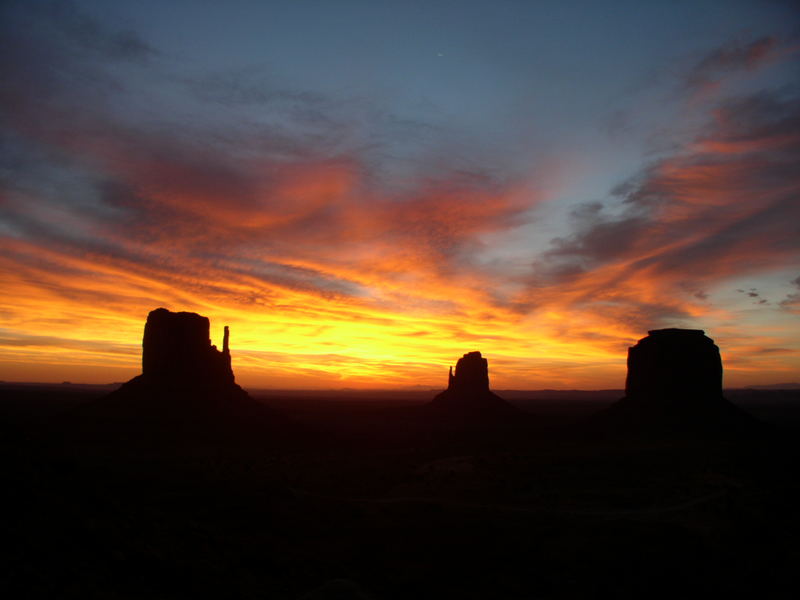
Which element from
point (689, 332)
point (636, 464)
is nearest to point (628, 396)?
point (689, 332)

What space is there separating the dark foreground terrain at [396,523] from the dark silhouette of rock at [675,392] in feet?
37.4

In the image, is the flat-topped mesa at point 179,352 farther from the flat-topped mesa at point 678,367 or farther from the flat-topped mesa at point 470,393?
the flat-topped mesa at point 678,367

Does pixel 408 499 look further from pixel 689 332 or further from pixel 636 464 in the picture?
pixel 689 332

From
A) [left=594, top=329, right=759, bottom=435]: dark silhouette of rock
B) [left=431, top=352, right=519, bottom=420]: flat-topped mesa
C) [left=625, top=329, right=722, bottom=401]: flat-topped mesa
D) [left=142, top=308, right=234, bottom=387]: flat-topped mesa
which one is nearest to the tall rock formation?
[left=142, top=308, right=234, bottom=387]: flat-topped mesa

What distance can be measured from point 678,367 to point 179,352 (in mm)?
67599

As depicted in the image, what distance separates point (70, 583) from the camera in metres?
13.3

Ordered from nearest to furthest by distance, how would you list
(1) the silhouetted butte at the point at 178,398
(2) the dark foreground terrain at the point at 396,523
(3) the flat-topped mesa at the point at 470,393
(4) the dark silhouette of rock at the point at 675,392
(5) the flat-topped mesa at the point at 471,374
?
(2) the dark foreground terrain at the point at 396,523 < (1) the silhouetted butte at the point at 178,398 < (4) the dark silhouette of rock at the point at 675,392 < (3) the flat-topped mesa at the point at 470,393 < (5) the flat-topped mesa at the point at 471,374

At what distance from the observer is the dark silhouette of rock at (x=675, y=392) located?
63250 mm

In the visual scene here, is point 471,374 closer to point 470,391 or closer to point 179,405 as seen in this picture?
point 470,391

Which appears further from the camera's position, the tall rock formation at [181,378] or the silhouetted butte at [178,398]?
the tall rock formation at [181,378]

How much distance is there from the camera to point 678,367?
68.7 metres

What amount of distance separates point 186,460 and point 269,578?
28.6m

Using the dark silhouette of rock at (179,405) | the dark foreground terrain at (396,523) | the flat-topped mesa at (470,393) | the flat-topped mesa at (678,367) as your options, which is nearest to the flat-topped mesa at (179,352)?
the dark silhouette of rock at (179,405)

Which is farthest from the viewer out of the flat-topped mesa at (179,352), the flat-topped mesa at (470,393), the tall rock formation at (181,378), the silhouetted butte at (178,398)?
the flat-topped mesa at (470,393)
